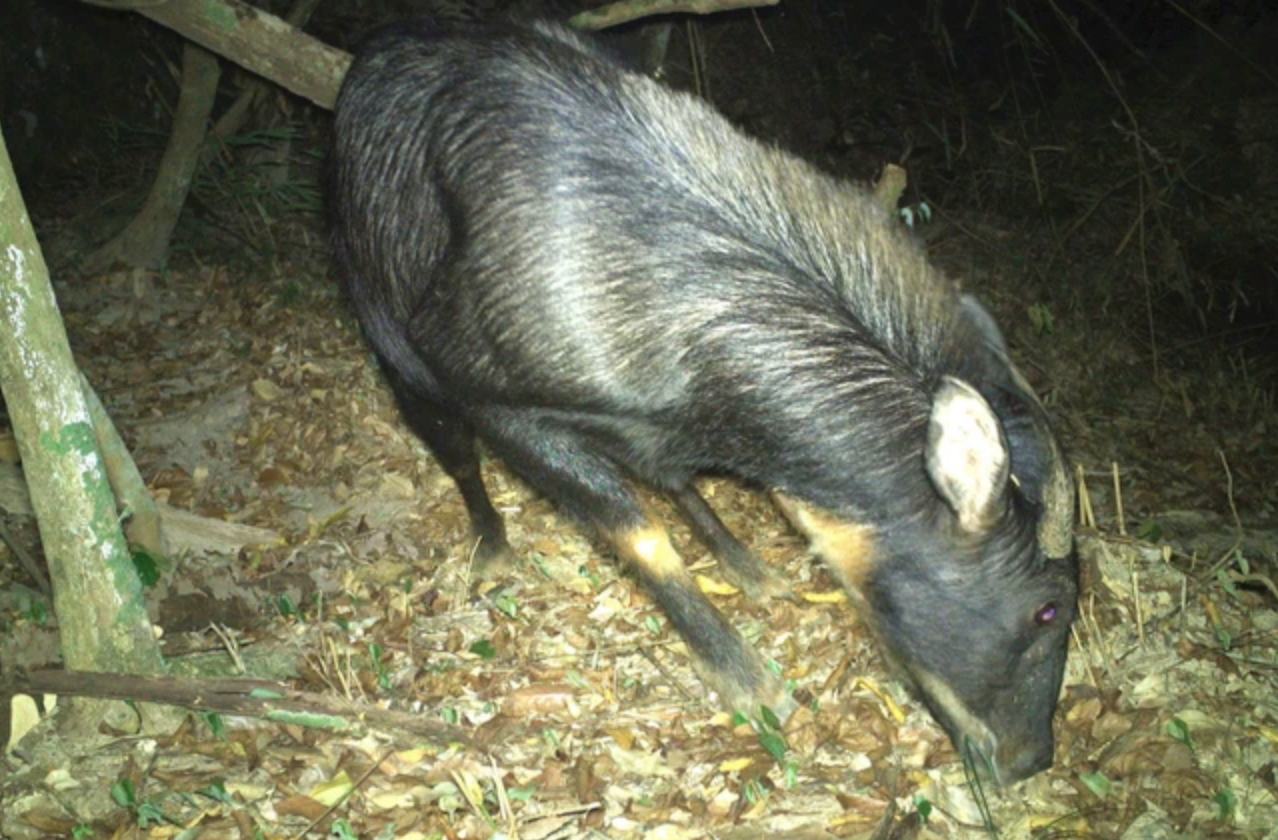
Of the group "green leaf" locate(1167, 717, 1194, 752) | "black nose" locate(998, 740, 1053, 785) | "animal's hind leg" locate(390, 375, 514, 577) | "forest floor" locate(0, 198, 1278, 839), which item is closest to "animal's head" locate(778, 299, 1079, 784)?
"black nose" locate(998, 740, 1053, 785)

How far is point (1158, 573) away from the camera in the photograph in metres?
5.59

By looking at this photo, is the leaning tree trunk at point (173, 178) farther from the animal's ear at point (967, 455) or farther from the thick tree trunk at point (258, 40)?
the animal's ear at point (967, 455)

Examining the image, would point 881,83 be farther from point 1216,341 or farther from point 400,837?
point 400,837

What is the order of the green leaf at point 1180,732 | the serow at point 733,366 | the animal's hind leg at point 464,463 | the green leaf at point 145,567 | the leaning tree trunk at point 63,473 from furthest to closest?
the animal's hind leg at point 464,463
the green leaf at point 145,567
the green leaf at point 1180,732
the serow at point 733,366
the leaning tree trunk at point 63,473

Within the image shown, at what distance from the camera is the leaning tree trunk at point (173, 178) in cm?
792

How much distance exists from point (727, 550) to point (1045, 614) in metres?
1.75

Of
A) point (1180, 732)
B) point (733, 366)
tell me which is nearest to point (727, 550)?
point (733, 366)

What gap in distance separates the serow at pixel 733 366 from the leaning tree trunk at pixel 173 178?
11.8 feet

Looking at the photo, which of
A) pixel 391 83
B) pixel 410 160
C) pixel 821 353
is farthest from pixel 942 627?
pixel 391 83

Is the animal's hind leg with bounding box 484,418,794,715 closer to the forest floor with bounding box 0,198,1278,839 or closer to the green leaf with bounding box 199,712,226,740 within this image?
the forest floor with bounding box 0,198,1278,839

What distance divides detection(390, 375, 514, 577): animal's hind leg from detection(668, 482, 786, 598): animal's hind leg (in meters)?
0.82

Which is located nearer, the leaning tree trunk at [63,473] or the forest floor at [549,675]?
the leaning tree trunk at [63,473]

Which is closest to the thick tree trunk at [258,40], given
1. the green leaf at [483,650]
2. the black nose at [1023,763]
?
the green leaf at [483,650]

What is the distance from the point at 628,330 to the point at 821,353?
63cm
